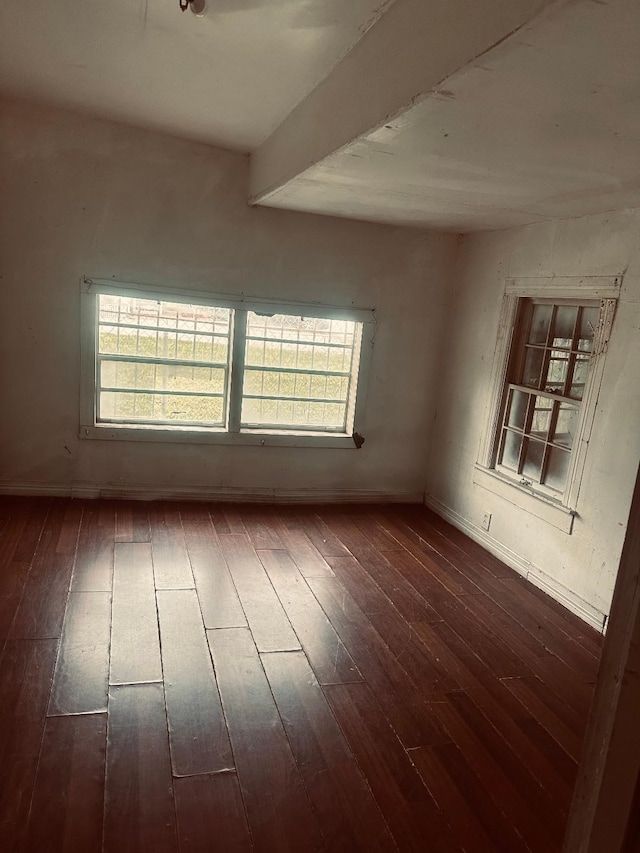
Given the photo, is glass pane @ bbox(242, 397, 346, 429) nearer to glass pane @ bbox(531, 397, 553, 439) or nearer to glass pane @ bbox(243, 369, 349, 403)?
glass pane @ bbox(243, 369, 349, 403)

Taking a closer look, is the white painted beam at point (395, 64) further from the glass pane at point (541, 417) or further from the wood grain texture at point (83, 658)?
the wood grain texture at point (83, 658)

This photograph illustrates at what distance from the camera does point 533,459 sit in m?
4.23

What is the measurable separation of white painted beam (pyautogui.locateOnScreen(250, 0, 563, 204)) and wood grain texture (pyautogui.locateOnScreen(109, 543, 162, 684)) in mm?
2531

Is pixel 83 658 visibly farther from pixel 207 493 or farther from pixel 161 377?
pixel 161 377

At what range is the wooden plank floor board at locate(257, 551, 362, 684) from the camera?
2.82m

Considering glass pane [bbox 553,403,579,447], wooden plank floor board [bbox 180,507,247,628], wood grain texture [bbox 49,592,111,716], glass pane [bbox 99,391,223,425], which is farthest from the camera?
glass pane [bbox 99,391,223,425]

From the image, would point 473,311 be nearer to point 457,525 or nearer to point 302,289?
point 302,289

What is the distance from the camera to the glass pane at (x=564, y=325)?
395 cm

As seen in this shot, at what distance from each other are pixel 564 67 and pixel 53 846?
9.03 ft

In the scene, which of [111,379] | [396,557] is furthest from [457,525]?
[111,379]

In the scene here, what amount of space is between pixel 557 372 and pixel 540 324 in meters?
0.43

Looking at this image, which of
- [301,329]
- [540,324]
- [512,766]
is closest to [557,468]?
[540,324]

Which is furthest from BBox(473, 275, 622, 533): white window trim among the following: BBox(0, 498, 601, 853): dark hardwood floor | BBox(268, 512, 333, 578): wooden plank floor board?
BBox(268, 512, 333, 578): wooden plank floor board

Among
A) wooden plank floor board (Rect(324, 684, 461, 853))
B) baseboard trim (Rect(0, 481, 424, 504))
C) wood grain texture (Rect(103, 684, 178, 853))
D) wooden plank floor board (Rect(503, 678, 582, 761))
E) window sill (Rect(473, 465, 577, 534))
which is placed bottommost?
wooden plank floor board (Rect(503, 678, 582, 761))
